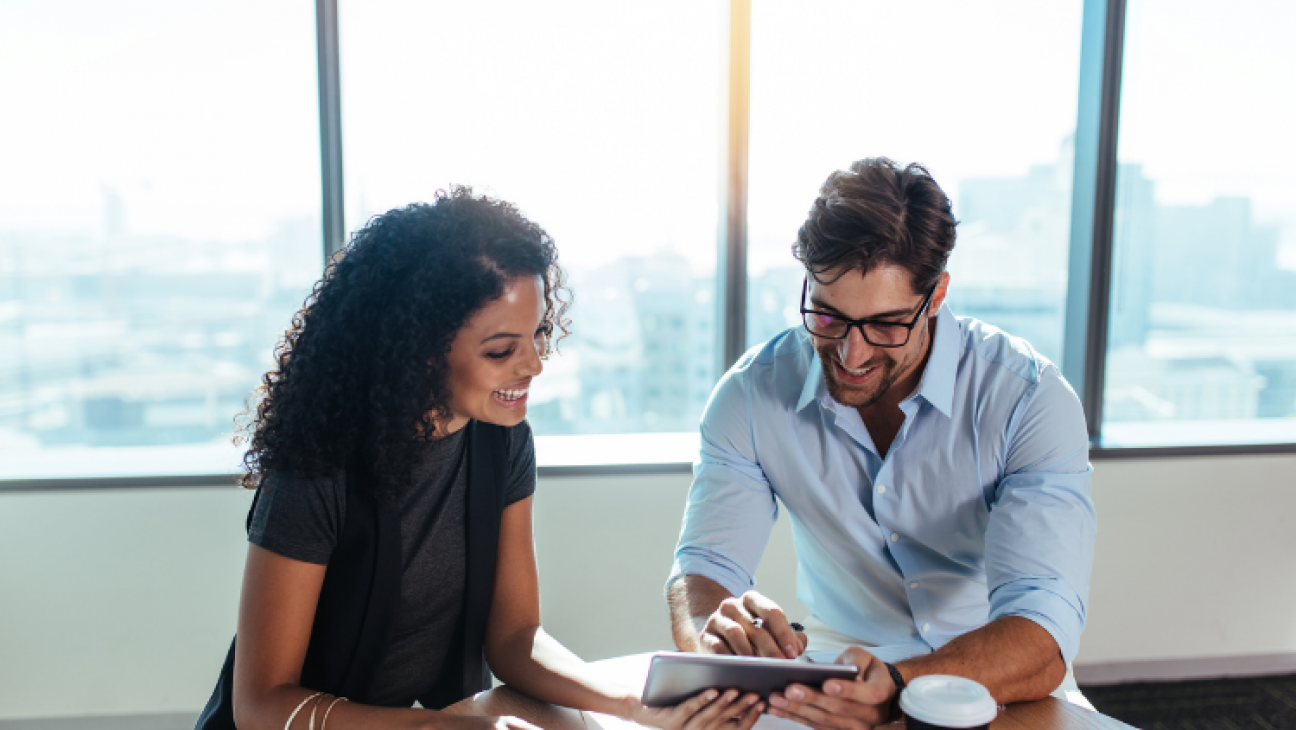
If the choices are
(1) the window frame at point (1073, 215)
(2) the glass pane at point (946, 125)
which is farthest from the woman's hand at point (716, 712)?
(2) the glass pane at point (946, 125)

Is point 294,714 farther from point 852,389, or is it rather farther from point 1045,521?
point 1045,521

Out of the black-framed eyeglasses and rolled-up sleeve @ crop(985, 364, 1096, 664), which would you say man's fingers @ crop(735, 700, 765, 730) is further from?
the black-framed eyeglasses

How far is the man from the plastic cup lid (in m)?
0.37

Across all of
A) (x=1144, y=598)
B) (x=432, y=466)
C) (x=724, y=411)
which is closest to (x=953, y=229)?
(x=724, y=411)

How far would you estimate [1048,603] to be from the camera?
1.34m

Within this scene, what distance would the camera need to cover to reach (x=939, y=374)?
155cm

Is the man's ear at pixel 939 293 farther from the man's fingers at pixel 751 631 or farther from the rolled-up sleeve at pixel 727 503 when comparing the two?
the man's fingers at pixel 751 631

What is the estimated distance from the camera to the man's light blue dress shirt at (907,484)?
4.85ft

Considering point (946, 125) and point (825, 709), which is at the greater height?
point (946, 125)

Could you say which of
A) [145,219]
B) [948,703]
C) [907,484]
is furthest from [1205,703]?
[145,219]

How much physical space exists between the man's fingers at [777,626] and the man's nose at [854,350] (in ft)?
1.43

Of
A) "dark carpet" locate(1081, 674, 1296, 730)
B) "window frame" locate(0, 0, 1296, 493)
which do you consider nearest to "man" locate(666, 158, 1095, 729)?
"window frame" locate(0, 0, 1296, 493)

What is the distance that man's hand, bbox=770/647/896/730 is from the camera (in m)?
1.07

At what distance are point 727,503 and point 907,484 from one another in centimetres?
32
